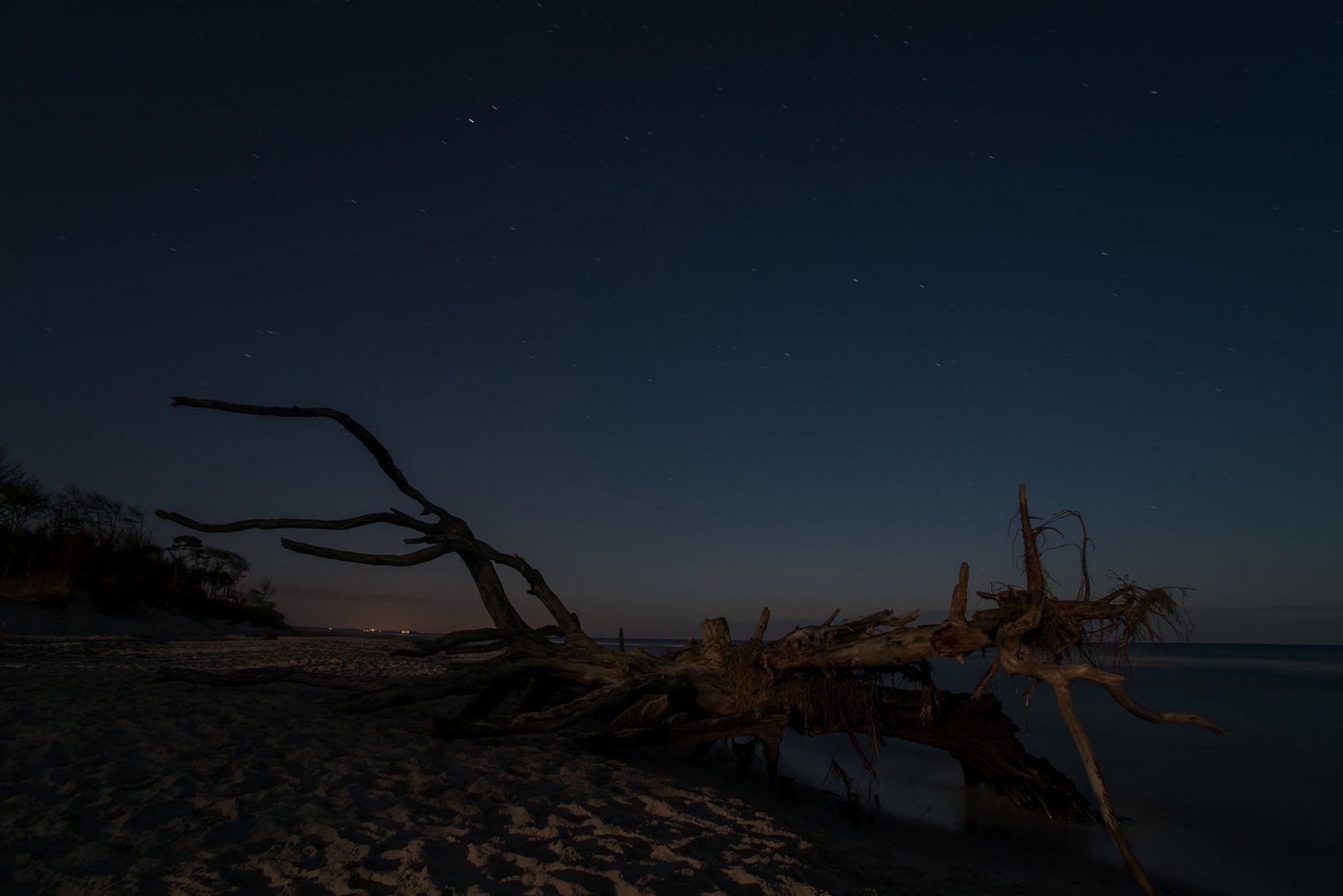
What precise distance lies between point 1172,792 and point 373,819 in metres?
12.3

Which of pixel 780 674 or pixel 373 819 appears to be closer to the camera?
pixel 373 819

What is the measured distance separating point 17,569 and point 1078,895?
2899 cm

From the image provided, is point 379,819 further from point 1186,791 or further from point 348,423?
point 1186,791

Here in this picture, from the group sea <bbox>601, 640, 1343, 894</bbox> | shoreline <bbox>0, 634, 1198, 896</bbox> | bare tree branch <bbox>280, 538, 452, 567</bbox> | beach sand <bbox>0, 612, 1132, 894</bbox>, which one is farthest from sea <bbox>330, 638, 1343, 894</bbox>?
bare tree branch <bbox>280, 538, 452, 567</bbox>

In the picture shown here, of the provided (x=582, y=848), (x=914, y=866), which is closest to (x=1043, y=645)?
(x=914, y=866)

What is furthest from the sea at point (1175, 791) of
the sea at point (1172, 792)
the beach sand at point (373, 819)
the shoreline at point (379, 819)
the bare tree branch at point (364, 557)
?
the bare tree branch at point (364, 557)

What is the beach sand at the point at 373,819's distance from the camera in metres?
3.27

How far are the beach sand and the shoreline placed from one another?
17 millimetres

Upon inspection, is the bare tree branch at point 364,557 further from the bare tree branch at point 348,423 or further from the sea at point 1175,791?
the sea at point 1175,791

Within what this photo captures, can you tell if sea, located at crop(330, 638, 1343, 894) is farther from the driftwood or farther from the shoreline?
the shoreline

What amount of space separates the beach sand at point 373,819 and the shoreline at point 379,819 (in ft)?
0.06

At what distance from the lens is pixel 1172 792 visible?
1058 cm

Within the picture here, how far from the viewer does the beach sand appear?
3268 mm

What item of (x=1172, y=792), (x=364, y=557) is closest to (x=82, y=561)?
(x=364, y=557)
